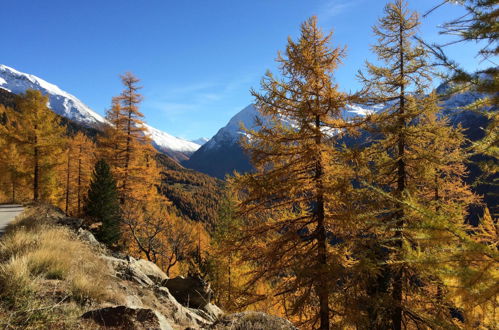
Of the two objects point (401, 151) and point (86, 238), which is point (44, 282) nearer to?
point (86, 238)

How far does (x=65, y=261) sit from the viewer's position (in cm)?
567

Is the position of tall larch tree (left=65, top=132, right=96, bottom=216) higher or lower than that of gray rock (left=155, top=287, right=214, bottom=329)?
higher

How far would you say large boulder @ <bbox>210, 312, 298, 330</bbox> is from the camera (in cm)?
464

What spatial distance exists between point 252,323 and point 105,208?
14.2 m

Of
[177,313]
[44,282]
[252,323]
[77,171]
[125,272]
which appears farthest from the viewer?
[77,171]

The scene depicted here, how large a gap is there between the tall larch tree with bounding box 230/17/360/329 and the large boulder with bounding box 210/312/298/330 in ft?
10.8

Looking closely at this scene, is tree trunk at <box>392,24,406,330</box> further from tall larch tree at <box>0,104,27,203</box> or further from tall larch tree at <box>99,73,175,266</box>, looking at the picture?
tall larch tree at <box>0,104,27,203</box>

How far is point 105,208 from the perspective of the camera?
53.4ft

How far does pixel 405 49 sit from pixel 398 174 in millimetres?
4280

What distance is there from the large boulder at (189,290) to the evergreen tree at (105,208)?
280 inches

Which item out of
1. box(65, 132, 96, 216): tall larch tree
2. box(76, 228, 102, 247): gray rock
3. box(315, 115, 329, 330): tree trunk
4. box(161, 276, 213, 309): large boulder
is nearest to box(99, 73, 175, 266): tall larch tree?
box(76, 228, 102, 247): gray rock

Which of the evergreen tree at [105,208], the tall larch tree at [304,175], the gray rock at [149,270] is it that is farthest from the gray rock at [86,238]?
the tall larch tree at [304,175]

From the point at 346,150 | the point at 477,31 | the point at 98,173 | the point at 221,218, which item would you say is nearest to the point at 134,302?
the point at 346,150

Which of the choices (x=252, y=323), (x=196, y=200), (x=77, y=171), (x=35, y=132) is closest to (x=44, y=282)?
(x=252, y=323)
